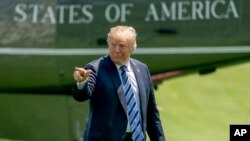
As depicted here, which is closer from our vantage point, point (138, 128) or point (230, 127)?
point (138, 128)

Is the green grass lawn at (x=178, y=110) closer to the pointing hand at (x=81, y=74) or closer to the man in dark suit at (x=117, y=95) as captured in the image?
the man in dark suit at (x=117, y=95)

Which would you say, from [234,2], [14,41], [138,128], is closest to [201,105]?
[234,2]

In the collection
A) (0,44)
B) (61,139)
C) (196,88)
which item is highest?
(0,44)

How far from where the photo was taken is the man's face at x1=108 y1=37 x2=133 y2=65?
4.11m

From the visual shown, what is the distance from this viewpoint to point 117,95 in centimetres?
417

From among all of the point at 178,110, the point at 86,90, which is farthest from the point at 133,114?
the point at 178,110

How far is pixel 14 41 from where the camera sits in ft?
21.1

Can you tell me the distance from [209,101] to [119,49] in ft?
7.96

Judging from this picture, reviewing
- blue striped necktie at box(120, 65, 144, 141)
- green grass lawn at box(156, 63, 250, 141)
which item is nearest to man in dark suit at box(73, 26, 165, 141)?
blue striped necktie at box(120, 65, 144, 141)

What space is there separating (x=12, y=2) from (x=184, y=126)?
1.81m

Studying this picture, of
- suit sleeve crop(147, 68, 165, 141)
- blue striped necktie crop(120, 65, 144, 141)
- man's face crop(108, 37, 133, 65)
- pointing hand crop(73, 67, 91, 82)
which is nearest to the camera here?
pointing hand crop(73, 67, 91, 82)

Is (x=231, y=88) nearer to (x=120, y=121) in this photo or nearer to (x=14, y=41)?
(x=14, y=41)

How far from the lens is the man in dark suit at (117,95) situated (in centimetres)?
414

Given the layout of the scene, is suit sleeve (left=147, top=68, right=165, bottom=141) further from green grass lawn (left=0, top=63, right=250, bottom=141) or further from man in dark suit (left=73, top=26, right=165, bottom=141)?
green grass lawn (left=0, top=63, right=250, bottom=141)
